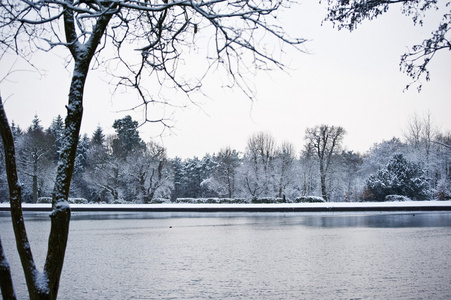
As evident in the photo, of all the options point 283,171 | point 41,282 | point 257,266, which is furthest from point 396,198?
point 41,282

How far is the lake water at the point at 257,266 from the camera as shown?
6.78 metres

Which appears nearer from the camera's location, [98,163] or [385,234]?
[385,234]

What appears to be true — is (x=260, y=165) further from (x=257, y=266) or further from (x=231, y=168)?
(x=257, y=266)

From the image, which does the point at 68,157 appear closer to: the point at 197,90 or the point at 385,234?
the point at 197,90

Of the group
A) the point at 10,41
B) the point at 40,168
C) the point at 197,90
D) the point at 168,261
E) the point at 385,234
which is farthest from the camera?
the point at 40,168

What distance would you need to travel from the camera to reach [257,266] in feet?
29.5

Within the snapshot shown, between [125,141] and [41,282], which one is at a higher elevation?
[125,141]

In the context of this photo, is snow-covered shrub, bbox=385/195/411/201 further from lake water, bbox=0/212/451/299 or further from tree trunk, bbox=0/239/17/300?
tree trunk, bbox=0/239/17/300

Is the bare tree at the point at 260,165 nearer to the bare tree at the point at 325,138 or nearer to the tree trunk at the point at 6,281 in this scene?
the bare tree at the point at 325,138

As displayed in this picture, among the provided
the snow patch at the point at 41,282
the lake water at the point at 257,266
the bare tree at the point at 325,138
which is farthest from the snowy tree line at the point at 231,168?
the snow patch at the point at 41,282

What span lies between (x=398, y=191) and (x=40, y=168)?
44490mm

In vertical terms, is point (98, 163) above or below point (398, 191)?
above

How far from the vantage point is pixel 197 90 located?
165 inches

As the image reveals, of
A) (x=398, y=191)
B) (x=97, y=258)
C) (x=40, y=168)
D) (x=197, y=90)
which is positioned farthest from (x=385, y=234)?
(x=40, y=168)
